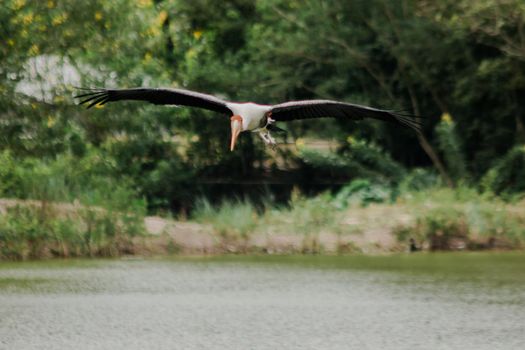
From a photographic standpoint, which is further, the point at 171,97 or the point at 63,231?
the point at 63,231

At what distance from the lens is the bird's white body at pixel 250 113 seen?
6941 mm

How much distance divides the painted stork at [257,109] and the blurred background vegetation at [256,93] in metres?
10.7

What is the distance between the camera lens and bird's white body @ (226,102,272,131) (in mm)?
6941

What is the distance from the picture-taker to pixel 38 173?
19.0m

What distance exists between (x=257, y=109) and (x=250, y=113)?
92mm

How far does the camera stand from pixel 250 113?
23.2 feet

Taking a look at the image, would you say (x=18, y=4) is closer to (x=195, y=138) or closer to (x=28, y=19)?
(x=28, y=19)

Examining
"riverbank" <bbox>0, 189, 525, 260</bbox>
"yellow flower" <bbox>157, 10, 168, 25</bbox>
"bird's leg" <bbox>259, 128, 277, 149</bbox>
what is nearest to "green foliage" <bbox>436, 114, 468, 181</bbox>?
"riverbank" <bbox>0, 189, 525, 260</bbox>

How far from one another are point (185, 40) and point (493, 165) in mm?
7084

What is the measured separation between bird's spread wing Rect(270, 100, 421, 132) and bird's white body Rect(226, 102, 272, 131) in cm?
10

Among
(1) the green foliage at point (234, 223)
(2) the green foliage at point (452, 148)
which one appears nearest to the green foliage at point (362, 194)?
(2) the green foliage at point (452, 148)

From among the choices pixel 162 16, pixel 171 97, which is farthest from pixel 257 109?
pixel 162 16

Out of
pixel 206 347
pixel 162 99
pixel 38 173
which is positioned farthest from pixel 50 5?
pixel 162 99

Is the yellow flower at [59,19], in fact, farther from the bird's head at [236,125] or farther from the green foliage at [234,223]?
the bird's head at [236,125]
